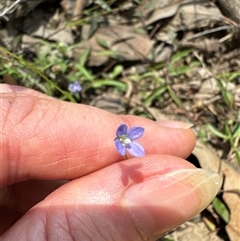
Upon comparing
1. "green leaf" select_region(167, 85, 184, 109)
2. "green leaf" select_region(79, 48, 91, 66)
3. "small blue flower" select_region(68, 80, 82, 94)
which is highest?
"green leaf" select_region(79, 48, 91, 66)

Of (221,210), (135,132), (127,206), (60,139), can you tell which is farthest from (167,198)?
(221,210)

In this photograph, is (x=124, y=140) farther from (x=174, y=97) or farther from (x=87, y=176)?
(x=174, y=97)

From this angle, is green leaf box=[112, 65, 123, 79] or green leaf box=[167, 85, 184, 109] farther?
green leaf box=[112, 65, 123, 79]

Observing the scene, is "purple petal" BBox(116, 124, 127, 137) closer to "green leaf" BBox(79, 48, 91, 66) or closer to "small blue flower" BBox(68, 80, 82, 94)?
"small blue flower" BBox(68, 80, 82, 94)

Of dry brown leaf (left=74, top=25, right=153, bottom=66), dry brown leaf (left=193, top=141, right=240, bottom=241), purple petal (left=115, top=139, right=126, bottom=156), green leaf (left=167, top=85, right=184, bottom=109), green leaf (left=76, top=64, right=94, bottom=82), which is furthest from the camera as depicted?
dry brown leaf (left=74, top=25, right=153, bottom=66)

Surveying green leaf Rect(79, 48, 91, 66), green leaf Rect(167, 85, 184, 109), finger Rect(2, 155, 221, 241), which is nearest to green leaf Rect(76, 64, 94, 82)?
green leaf Rect(79, 48, 91, 66)

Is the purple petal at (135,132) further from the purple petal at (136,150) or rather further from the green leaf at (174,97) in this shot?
the green leaf at (174,97)
